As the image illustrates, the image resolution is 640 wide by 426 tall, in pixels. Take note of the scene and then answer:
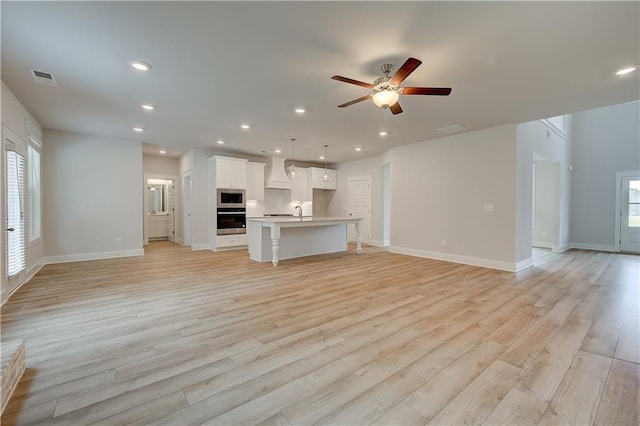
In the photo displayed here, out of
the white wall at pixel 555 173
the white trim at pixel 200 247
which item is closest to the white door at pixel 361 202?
the white wall at pixel 555 173

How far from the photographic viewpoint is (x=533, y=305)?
3.29 meters

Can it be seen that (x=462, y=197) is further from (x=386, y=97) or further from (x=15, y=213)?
(x=15, y=213)

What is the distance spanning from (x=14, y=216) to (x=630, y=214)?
12.6 metres

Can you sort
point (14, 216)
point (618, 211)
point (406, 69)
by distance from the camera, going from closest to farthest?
point (406, 69), point (14, 216), point (618, 211)

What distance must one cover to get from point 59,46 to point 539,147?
26.2ft

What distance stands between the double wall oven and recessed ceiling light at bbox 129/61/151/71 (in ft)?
14.7

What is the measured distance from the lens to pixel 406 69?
2453mm

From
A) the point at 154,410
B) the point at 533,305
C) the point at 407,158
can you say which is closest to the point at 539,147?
the point at 407,158

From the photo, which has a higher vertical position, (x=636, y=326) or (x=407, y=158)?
(x=407, y=158)

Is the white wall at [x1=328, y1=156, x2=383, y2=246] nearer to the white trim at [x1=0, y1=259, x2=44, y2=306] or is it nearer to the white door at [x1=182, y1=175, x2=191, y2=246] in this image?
the white door at [x1=182, y1=175, x2=191, y2=246]

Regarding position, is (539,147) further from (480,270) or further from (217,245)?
(217,245)

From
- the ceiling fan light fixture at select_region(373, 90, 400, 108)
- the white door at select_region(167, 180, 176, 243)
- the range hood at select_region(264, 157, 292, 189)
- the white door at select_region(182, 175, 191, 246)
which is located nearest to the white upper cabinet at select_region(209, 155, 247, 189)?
the range hood at select_region(264, 157, 292, 189)

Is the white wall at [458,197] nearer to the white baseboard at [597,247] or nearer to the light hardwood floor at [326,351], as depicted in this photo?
the light hardwood floor at [326,351]

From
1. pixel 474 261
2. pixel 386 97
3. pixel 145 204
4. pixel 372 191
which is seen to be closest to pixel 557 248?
pixel 474 261
